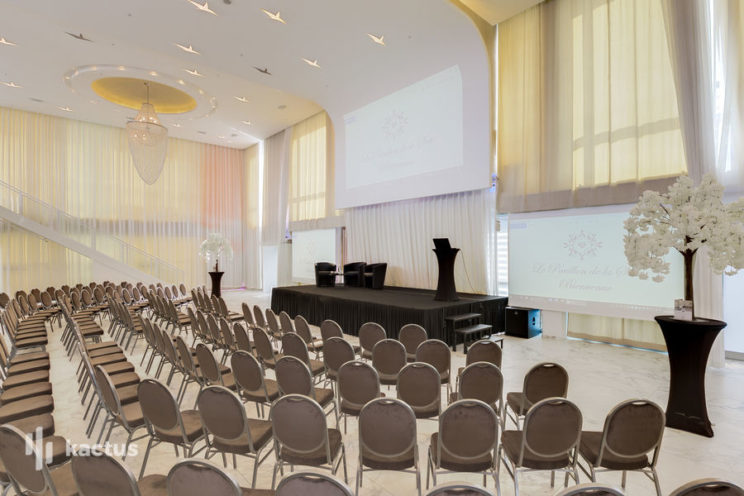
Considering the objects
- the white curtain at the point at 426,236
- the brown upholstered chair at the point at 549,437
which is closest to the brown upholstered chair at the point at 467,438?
the brown upholstered chair at the point at 549,437

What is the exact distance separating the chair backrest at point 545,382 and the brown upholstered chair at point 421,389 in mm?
636

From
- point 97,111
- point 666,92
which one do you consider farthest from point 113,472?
point 97,111

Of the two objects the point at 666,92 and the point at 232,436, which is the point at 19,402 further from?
the point at 666,92

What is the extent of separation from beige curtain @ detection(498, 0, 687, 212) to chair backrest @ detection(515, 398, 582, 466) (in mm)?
5236

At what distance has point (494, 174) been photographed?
8031mm

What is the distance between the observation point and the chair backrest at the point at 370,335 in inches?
169

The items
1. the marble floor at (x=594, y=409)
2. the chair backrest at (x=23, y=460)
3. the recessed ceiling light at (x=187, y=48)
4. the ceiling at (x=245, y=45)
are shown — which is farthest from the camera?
the recessed ceiling light at (x=187, y=48)

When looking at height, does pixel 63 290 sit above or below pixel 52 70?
below

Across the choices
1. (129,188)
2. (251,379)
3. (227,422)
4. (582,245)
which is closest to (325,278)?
(582,245)

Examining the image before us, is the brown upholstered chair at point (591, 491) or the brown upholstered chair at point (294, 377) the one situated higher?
the brown upholstered chair at point (591, 491)

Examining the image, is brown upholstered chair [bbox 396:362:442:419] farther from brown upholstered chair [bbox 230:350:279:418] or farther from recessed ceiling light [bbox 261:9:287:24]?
recessed ceiling light [bbox 261:9:287:24]

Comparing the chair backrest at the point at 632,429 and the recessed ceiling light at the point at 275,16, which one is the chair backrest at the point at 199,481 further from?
the recessed ceiling light at the point at 275,16

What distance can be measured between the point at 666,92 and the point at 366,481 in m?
6.77

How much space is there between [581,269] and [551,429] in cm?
512
